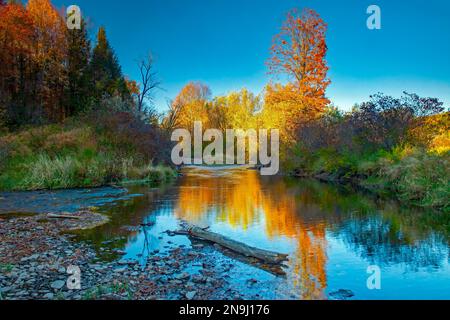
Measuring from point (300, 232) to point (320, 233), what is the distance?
19.5 inches


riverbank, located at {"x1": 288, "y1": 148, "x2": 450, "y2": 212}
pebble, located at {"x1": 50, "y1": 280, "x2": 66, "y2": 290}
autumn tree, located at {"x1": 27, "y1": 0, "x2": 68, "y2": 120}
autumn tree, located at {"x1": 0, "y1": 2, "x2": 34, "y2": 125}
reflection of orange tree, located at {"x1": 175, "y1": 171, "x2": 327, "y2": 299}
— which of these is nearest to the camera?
pebble, located at {"x1": 50, "y1": 280, "x2": 66, "y2": 290}

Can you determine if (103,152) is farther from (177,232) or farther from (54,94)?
(54,94)

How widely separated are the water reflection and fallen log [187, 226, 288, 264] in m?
0.30

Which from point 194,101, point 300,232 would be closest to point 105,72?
point 194,101

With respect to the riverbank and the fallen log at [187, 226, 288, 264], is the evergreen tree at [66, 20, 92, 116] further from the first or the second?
the fallen log at [187, 226, 288, 264]

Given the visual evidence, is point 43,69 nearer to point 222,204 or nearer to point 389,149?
point 222,204

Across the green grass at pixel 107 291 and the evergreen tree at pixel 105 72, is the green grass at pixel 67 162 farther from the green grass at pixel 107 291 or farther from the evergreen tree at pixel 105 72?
the green grass at pixel 107 291

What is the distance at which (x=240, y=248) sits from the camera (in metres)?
7.40

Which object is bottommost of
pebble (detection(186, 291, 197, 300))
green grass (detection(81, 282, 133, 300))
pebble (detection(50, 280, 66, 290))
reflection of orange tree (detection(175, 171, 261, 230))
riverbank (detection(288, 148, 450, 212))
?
pebble (detection(186, 291, 197, 300))

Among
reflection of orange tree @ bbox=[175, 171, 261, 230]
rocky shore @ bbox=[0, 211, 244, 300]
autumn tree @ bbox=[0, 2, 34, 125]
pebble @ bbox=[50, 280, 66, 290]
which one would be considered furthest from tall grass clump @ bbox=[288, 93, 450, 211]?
autumn tree @ bbox=[0, 2, 34, 125]

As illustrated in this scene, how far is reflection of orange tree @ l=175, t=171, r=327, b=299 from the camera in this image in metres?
6.30

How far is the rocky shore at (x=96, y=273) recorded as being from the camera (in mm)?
5086

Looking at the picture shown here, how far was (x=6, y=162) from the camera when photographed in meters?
19.2
